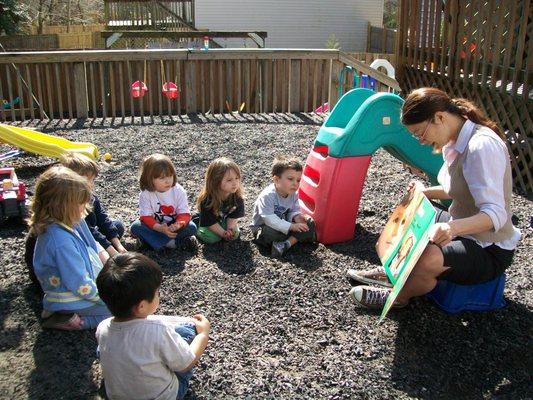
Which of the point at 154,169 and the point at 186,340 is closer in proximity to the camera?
the point at 186,340

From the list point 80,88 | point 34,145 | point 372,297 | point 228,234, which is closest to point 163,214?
point 228,234

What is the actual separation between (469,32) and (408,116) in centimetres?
547

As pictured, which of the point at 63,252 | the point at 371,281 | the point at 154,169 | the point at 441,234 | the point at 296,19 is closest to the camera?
the point at 441,234

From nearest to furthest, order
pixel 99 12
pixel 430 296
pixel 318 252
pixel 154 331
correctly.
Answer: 1. pixel 154 331
2. pixel 430 296
3. pixel 318 252
4. pixel 99 12

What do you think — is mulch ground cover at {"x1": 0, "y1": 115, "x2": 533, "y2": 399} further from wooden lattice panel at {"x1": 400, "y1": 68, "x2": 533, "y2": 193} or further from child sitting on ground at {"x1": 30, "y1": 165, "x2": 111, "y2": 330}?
wooden lattice panel at {"x1": 400, "y1": 68, "x2": 533, "y2": 193}

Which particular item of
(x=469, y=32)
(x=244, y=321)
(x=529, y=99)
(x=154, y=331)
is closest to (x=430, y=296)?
(x=244, y=321)

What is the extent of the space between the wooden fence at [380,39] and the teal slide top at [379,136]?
58.5 feet

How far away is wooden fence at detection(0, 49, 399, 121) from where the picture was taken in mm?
9562

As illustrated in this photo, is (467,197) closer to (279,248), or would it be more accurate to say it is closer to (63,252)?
(279,248)

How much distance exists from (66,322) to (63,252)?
0.47 meters

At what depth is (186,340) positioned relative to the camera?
8.84 ft

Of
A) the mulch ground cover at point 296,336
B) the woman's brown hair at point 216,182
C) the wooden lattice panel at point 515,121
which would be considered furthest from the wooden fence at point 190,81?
the woman's brown hair at point 216,182

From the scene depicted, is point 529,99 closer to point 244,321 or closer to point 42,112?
point 244,321

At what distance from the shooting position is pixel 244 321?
3.44m
